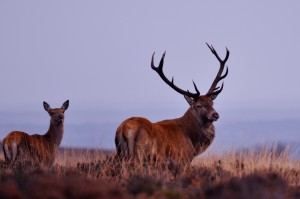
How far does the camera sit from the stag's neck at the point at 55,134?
1828 centimetres

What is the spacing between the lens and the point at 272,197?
26.5ft

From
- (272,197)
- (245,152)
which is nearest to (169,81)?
(245,152)

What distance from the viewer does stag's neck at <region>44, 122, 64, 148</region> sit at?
60.0 feet

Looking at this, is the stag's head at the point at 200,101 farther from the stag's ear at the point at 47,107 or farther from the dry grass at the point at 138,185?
the stag's ear at the point at 47,107

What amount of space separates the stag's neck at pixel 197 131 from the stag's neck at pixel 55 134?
4.19m

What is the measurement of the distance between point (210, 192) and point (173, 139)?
6026mm

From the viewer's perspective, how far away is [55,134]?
60.5ft

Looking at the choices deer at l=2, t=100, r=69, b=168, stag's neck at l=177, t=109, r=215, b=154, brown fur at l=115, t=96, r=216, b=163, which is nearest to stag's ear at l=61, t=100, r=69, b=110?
deer at l=2, t=100, r=69, b=168

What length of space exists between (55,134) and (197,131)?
457 cm

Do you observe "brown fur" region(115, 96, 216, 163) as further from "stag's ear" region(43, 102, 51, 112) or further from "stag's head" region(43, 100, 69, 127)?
"stag's ear" region(43, 102, 51, 112)

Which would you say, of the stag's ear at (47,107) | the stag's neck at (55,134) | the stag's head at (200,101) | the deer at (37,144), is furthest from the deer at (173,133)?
the stag's ear at (47,107)

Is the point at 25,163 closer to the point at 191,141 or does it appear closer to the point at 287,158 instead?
the point at 191,141

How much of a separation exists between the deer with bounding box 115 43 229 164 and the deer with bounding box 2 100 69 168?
70.6 inches

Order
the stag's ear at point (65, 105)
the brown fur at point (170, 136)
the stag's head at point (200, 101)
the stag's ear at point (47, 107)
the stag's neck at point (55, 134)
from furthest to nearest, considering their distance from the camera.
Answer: the stag's ear at point (65, 105), the stag's ear at point (47, 107), the stag's neck at point (55, 134), the stag's head at point (200, 101), the brown fur at point (170, 136)
